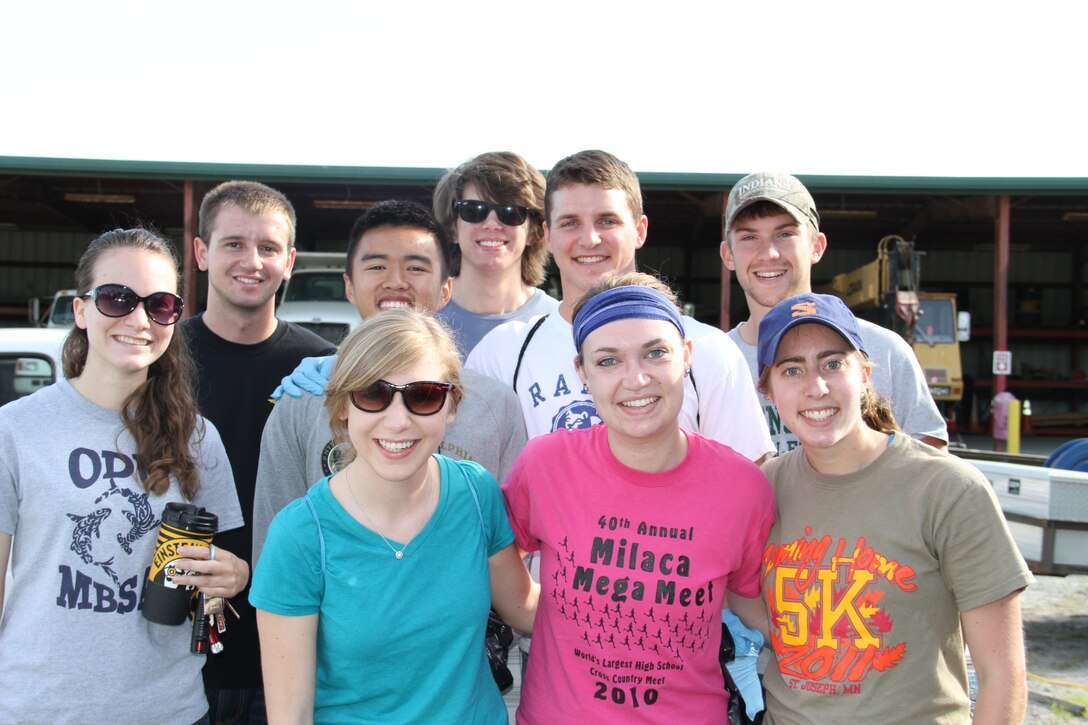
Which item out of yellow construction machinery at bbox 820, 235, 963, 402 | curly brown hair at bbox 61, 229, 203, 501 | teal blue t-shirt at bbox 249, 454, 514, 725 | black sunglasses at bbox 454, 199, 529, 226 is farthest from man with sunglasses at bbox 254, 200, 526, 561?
yellow construction machinery at bbox 820, 235, 963, 402

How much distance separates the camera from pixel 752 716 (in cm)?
222

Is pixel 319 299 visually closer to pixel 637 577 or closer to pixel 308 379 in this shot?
pixel 308 379

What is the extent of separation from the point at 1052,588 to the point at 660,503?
7.77m

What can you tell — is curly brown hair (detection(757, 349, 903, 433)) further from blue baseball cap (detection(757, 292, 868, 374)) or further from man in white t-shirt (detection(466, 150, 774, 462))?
man in white t-shirt (detection(466, 150, 774, 462))

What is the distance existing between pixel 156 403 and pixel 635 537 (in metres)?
1.49

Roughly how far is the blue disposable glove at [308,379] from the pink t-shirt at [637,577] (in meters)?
0.81

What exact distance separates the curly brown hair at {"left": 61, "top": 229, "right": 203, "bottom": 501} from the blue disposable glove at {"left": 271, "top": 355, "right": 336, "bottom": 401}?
29cm

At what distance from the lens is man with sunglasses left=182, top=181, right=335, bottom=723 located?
288cm

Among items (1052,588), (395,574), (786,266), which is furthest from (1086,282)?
(395,574)

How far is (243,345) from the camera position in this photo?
3266 mm

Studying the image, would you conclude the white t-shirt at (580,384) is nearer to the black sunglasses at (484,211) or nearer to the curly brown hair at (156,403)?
the black sunglasses at (484,211)

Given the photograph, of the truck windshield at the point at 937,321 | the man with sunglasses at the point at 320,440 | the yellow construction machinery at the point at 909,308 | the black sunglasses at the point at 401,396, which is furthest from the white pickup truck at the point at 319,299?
the truck windshield at the point at 937,321

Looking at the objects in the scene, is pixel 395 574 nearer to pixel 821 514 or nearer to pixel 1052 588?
pixel 821 514

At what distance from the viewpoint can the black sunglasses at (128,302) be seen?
2.41 m
